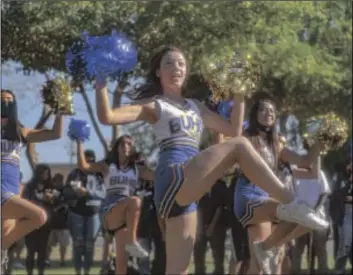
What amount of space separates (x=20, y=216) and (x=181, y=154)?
1.56m

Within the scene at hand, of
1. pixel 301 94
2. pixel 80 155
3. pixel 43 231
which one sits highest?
pixel 301 94

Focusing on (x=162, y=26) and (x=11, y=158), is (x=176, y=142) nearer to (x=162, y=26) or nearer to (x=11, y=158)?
(x=11, y=158)

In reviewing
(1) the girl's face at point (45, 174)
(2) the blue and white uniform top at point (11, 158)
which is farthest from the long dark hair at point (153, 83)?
(1) the girl's face at point (45, 174)

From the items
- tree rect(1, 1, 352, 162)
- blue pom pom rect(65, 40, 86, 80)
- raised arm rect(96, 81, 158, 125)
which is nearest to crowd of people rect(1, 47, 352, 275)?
raised arm rect(96, 81, 158, 125)

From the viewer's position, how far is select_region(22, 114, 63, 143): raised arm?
281 inches

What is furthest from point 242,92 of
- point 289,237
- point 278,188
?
point 289,237

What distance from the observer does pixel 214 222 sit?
1202cm

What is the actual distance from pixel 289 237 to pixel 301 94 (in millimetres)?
9503

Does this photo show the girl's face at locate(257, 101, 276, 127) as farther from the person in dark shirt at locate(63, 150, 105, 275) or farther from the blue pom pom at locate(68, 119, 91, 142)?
the person in dark shirt at locate(63, 150, 105, 275)

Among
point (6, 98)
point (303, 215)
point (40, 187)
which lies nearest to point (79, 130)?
point (6, 98)

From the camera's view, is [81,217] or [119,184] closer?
[119,184]

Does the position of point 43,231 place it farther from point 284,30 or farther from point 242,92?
point 242,92

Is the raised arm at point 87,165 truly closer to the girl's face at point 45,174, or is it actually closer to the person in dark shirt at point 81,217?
the person in dark shirt at point 81,217

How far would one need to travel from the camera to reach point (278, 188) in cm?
579
